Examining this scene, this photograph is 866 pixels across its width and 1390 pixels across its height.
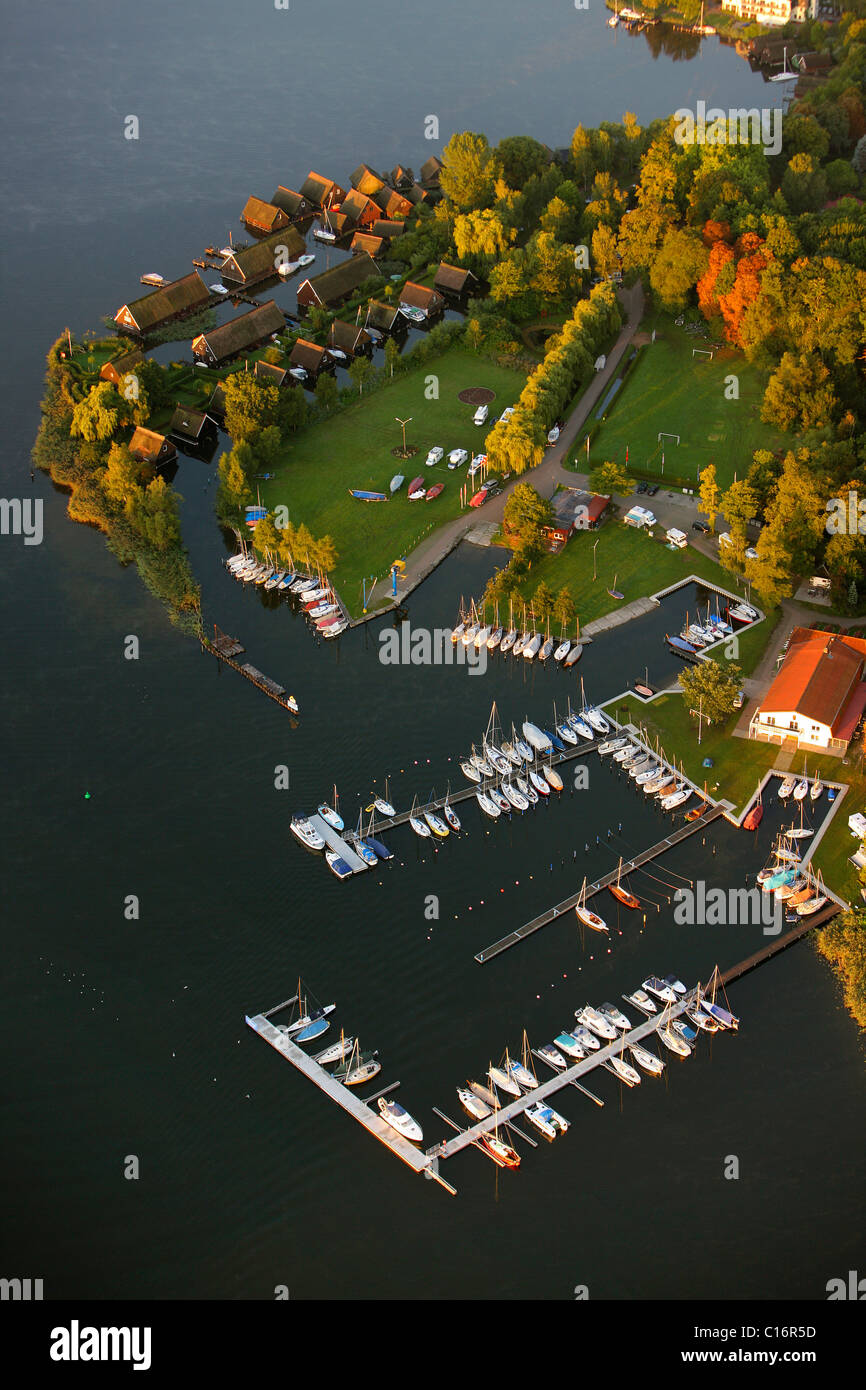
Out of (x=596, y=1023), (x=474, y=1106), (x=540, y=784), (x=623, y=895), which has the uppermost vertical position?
(x=540, y=784)

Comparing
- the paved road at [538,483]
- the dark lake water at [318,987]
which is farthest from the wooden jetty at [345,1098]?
the paved road at [538,483]

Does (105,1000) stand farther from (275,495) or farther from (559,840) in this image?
(275,495)

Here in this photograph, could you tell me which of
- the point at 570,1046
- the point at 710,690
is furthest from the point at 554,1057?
the point at 710,690

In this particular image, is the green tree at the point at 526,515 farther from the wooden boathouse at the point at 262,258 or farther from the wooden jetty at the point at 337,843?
the wooden boathouse at the point at 262,258

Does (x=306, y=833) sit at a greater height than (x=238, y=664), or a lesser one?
lesser

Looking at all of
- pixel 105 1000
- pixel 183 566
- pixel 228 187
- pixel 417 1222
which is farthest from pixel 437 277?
pixel 417 1222

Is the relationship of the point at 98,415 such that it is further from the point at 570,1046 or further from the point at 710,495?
the point at 570,1046
